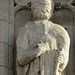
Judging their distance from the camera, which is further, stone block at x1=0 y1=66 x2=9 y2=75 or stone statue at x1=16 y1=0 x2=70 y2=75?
stone block at x1=0 y1=66 x2=9 y2=75

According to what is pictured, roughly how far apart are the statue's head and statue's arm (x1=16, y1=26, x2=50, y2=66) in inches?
22.1

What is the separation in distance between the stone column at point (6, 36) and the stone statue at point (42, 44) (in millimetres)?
340

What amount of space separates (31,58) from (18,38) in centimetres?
59

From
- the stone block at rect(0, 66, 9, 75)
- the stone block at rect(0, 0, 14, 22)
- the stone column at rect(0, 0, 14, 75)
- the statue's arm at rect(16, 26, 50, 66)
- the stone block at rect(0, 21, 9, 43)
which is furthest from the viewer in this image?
the stone block at rect(0, 0, 14, 22)

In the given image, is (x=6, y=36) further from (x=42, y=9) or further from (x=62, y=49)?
(x=62, y=49)

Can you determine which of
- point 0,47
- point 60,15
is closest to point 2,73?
point 0,47

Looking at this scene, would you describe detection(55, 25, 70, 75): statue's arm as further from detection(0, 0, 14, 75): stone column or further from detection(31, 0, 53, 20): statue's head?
detection(0, 0, 14, 75): stone column

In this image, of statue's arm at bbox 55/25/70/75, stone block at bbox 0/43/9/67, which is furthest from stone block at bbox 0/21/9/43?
statue's arm at bbox 55/25/70/75

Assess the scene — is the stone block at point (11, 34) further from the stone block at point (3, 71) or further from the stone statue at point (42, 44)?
the stone block at point (3, 71)

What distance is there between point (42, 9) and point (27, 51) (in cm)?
98

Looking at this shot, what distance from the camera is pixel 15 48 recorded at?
1950cm

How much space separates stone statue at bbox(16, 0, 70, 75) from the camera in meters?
18.8

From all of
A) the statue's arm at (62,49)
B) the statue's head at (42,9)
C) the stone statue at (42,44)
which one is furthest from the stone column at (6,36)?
the statue's arm at (62,49)

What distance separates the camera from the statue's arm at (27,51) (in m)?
18.8
